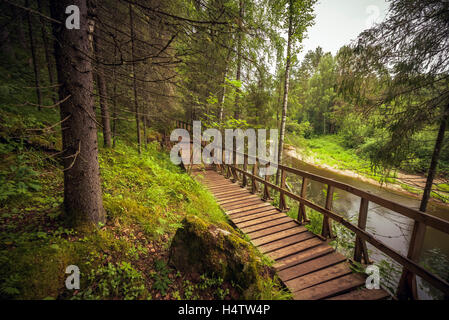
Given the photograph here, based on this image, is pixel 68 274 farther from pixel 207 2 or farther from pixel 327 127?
pixel 327 127

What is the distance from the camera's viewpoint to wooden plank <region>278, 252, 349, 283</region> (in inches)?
125

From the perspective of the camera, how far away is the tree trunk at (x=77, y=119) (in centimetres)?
217

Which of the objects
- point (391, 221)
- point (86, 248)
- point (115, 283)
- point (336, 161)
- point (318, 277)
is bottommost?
point (391, 221)

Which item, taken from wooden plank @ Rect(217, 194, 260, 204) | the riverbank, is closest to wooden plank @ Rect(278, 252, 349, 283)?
wooden plank @ Rect(217, 194, 260, 204)

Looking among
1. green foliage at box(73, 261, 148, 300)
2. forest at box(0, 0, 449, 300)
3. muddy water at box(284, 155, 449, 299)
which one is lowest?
muddy water at box(284, 155, 449, 299)

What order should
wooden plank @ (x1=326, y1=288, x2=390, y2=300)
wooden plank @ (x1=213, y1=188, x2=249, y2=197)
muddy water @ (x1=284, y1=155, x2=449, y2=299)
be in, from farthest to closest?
wooden plank @ (x1=213, y1=188, x2=249, y2=197) → muddy water @ (x1=284, y1=155, x2=449, y2=299) → wooden plank @ (x1=326, y1=288, x2=390, y2=300)

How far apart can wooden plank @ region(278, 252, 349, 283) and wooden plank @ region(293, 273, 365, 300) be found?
0.93ft

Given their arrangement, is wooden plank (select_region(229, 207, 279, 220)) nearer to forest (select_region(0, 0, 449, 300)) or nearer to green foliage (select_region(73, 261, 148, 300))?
forest (select_region(0, 0, 449, 300))

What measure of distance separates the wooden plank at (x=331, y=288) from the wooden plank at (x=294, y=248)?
0.77 m

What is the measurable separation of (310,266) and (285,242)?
724mm

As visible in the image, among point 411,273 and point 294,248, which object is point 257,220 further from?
point 411,273

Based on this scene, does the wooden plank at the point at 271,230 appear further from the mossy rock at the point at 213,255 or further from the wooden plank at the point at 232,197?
the wooden plank at the point at 232,197

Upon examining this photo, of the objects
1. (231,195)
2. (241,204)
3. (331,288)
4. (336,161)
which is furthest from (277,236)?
(336,161)

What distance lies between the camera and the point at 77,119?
2.35m
